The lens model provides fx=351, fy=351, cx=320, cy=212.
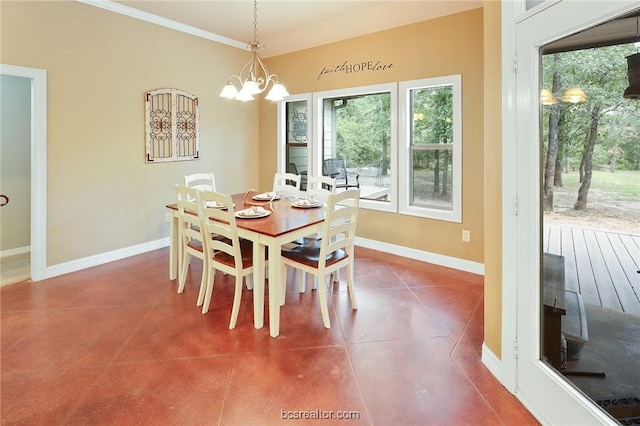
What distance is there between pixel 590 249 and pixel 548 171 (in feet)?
1.37

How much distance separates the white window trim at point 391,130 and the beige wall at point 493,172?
231 cm

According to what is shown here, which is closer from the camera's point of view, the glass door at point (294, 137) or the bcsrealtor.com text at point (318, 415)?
the bcsrealtor.com text at point (318, 415)

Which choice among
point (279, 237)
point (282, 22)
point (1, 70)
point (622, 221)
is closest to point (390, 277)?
point (279, 237)

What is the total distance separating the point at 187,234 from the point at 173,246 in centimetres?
56

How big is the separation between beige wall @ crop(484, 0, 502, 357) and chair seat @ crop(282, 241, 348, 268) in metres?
1.16

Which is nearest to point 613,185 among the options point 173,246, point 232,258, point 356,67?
point 232,258

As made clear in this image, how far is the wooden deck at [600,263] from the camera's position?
1499 mm

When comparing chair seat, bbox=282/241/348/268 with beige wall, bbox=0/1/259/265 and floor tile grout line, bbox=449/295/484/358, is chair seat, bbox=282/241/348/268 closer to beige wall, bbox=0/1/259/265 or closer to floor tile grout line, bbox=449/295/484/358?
floor tile grout line, bbox=449/295/484/358

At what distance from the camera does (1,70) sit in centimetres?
325

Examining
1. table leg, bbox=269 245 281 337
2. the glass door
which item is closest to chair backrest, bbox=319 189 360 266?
table leg, bbox=269 245 281 337

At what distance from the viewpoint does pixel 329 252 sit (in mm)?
2797

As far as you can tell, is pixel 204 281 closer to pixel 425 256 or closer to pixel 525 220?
pixel 525 220

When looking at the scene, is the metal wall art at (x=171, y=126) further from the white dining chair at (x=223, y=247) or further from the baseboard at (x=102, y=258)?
the white dining chair at (x=223, y=247)

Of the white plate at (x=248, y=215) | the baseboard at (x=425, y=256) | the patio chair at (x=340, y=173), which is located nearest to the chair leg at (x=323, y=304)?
the white plate at (x=248, y=215)
